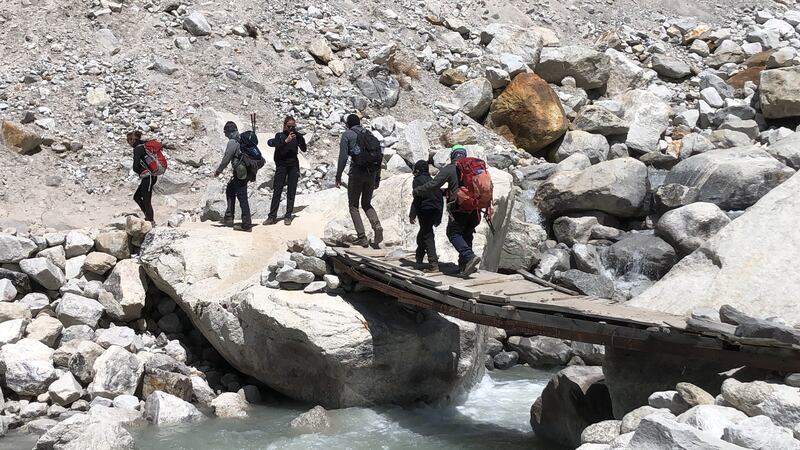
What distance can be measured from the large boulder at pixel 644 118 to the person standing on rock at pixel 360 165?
41.1 ft

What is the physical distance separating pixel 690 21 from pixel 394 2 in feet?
37.3

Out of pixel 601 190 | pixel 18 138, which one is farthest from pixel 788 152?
pixel 18 138

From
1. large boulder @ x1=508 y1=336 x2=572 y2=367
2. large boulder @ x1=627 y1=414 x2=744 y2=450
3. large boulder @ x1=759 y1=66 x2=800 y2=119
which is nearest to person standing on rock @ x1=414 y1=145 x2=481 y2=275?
large boulder @ x1=508 y1=336 x2=572 y2=367

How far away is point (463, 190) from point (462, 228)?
0.57 metres

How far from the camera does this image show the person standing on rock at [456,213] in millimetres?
11281

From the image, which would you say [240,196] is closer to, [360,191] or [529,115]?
[360,191]

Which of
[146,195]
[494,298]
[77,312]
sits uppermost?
[494,298]

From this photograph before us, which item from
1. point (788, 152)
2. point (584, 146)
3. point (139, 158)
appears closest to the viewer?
point (139, 158)

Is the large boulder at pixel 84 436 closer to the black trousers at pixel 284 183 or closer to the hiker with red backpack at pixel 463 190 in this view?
the hiker with red backpack at pixel 463 190

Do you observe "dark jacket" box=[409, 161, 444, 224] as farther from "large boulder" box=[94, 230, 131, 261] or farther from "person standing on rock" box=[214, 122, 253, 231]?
"large boulder" box=[94, 230, 131, 261]

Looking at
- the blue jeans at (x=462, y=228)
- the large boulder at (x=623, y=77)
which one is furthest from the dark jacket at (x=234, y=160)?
the large boulder at (x=623, y=77)

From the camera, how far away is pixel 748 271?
501 inches

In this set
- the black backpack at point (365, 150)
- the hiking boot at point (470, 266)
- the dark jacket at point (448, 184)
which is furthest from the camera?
the black backpack at point (365, 150)

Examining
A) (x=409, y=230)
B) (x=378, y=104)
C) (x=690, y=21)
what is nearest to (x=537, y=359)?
(x=409, y=230)
